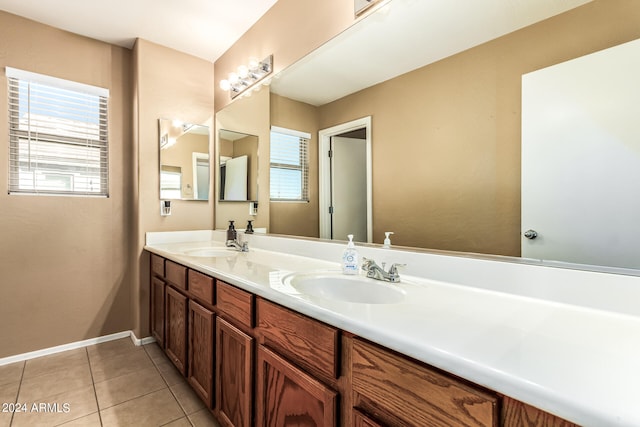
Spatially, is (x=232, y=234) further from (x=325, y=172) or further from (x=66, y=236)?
(x=66, y=236)

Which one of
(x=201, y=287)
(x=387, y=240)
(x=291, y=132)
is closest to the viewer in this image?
(x=387, y=240)

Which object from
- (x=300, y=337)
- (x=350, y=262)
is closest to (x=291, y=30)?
(x=350, y=262)

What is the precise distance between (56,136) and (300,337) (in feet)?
8.44

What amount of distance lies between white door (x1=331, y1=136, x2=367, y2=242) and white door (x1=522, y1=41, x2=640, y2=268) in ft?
2.20

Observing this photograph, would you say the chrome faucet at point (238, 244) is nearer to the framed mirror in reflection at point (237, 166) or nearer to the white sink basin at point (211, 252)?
the white sink basin at point (211, 252)

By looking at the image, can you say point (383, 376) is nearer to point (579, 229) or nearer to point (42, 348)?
point (579, 229)

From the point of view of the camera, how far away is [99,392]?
1.82 metres

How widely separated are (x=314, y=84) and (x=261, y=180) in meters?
0.77

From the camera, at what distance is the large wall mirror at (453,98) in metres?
0.93

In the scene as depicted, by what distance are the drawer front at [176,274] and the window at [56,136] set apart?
1.04m

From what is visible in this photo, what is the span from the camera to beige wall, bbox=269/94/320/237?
1.77 metres

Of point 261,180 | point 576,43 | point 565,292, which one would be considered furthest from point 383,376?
point 261,180

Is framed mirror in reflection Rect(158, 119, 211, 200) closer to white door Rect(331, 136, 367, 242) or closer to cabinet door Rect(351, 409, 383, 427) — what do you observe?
white door Rect(331, 136, 367, 242)

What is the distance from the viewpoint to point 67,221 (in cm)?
236
